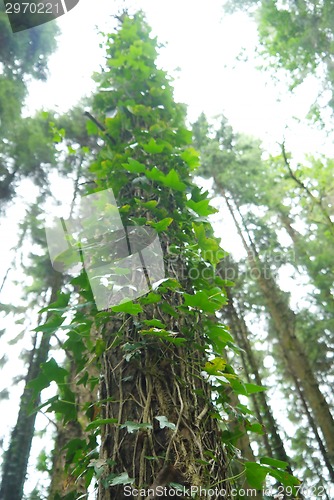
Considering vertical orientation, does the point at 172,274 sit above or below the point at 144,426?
above

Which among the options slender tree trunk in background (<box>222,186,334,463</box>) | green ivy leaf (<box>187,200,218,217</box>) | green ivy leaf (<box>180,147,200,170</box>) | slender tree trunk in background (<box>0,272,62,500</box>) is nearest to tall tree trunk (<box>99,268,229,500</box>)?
green ivy leaf (<box>187,200,218,217</box>)

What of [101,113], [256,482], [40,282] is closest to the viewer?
[256,482]

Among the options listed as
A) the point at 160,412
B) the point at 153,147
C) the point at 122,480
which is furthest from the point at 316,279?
the point at 122,480

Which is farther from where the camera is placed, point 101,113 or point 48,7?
point 48,7

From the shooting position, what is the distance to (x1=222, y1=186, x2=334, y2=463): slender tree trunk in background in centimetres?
531

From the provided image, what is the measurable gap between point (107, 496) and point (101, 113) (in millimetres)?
2612

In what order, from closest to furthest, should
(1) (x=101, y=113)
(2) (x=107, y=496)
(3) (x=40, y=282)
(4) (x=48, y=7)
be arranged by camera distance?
(2) (x=107, y=496) → (1) (x=101, y=113) → (4) (x=48, y=7) → (3) (x=40, y=282)

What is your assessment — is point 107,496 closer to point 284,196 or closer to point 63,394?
point 63,394

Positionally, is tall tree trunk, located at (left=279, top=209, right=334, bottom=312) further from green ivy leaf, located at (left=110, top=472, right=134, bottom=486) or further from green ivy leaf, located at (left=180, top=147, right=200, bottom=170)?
green ivy leaf, located at (left=110, top=472, right=134, bottom=486)

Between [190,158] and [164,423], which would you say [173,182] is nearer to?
[190,158]

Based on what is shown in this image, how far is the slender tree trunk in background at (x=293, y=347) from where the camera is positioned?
5312 mm

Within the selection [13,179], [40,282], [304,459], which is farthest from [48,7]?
[304,459]

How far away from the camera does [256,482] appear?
138cm

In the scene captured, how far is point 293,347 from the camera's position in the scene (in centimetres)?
620
